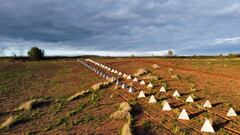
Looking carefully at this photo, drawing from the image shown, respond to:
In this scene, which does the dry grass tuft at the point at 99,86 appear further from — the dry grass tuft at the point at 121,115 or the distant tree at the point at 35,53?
the distant tree at the point at 35,53

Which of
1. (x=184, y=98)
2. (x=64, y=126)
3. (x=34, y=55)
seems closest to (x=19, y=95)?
(x=64, y=126)

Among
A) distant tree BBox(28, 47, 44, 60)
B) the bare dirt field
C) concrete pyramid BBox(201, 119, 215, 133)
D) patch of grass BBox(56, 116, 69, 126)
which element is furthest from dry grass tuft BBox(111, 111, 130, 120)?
distant tree BBox(28, 47, 44, 60)

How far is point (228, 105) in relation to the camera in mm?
16438

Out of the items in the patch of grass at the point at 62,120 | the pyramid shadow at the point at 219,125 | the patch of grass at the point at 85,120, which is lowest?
the patch of grass at the point at 62,120

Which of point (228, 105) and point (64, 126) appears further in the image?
point (228, 105)

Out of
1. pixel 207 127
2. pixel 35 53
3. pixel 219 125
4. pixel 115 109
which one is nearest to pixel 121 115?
pixel 115 109

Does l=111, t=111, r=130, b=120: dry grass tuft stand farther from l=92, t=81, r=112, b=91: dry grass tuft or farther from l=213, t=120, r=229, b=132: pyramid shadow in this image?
l=92, t=81, r=112, b=91: dry grass tuft

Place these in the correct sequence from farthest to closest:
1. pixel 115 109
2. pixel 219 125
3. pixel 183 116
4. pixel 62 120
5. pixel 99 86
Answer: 1. pixel 99 86
2. pixel 115 109
3. pixel 62 120
4. pixel 183 116
5. pixel 219 125

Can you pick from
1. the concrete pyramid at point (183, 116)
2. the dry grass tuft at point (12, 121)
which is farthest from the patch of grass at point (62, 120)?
the concrete pyramid at point (183, 116)

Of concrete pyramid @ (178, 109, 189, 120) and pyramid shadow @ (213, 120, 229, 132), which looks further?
concrete pyramid @ (178, 109, 189, 120)

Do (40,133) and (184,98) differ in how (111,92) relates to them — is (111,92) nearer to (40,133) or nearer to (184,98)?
(184,98)

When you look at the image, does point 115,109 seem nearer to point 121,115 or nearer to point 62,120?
point 121,115

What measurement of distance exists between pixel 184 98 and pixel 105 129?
25.0ft

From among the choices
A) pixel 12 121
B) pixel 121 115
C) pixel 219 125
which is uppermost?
pixel 219 125
